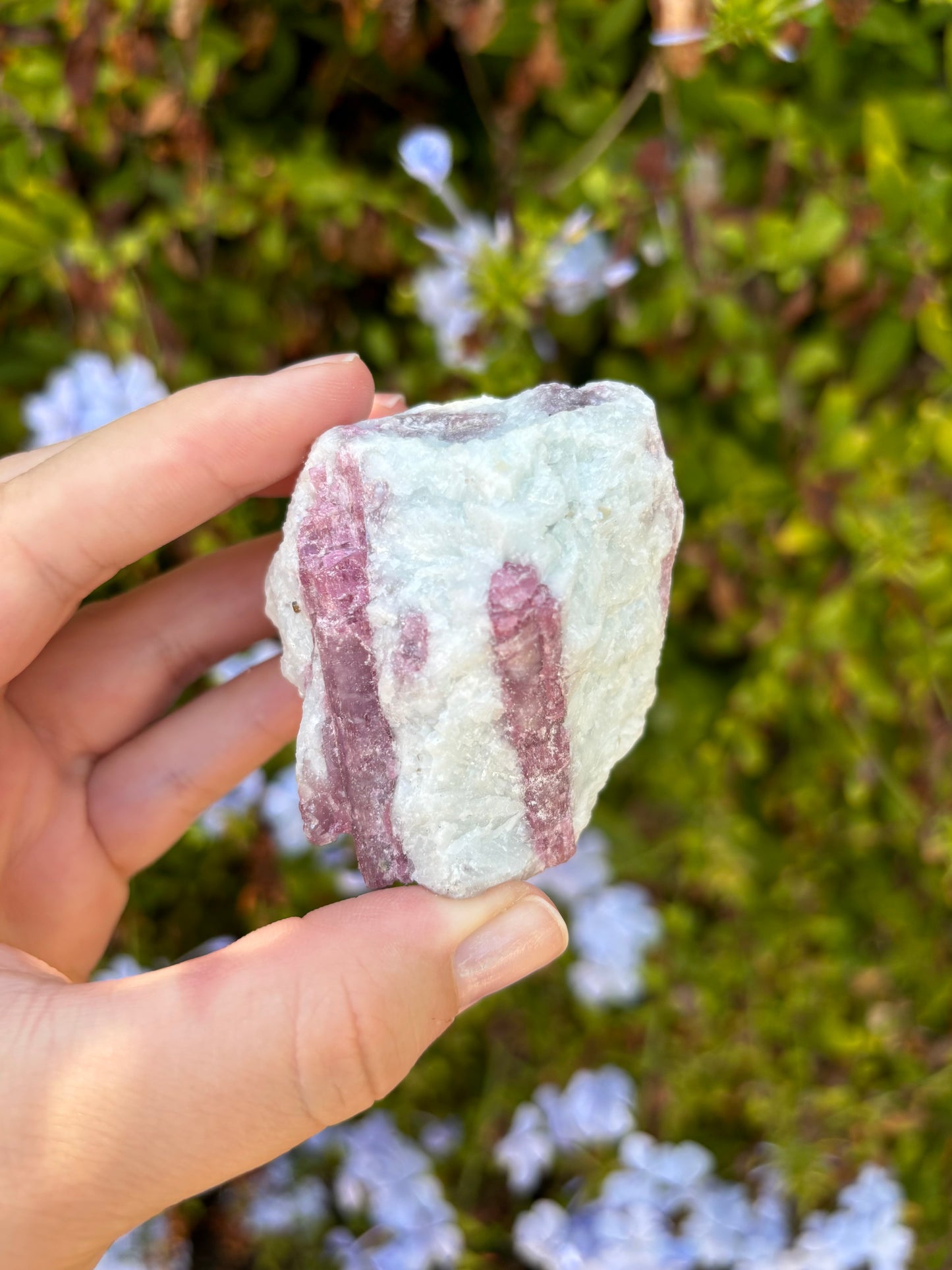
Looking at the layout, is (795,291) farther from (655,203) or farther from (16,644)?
(16,644)

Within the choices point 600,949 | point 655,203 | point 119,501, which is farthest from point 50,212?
point 600,949

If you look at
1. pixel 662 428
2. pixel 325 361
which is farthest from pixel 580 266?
pixel 325 361

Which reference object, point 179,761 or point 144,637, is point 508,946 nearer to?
point 179,761

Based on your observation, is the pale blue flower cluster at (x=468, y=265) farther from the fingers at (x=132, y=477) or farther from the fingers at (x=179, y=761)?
the fingers at (x=179, y=761)

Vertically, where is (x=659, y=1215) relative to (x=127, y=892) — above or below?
below

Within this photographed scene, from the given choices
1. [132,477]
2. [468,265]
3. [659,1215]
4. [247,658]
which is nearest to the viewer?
[132,477]

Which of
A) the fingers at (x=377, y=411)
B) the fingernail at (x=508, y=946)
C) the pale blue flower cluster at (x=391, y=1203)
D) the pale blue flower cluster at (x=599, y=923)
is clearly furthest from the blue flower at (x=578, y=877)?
the fingers at (x=377, y=411)
